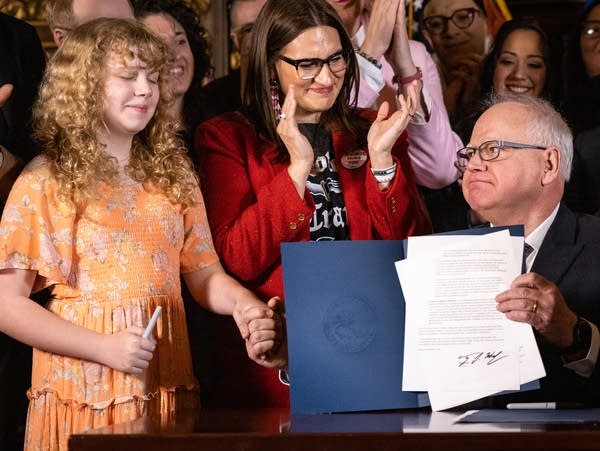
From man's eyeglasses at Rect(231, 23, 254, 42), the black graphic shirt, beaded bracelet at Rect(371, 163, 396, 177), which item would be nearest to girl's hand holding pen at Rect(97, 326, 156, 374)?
the black graphic shirt

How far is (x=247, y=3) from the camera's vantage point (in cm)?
384

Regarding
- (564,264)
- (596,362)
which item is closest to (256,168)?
(564,264)

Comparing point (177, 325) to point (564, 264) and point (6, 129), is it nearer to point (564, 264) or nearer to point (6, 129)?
point (6, 129)

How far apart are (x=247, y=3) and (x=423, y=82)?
2.83 feet

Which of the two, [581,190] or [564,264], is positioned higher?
[581,190]

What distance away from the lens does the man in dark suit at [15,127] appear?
2.82m

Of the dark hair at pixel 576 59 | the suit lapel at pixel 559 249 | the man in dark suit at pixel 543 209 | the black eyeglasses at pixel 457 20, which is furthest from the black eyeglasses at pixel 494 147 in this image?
the black eyeglasses at pixel 457 20

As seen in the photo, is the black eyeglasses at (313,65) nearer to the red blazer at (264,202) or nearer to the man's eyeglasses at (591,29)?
the red blazer at (264,202)

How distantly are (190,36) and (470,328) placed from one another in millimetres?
1734

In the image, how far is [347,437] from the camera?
5.85 ft

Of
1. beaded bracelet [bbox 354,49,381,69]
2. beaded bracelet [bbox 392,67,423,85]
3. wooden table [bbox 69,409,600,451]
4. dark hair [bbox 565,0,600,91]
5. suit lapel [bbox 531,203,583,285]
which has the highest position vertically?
dark hair [bbox 565,0,600,91]

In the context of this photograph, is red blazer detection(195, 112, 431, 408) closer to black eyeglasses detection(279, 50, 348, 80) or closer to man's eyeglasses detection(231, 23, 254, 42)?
black eyeglasses detection(279, 50, 348, 80)

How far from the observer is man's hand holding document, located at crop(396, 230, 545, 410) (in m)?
2.08
